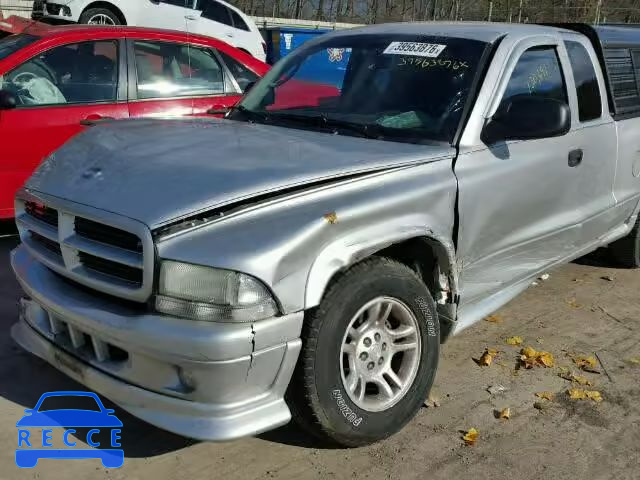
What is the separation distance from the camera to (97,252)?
2680mm

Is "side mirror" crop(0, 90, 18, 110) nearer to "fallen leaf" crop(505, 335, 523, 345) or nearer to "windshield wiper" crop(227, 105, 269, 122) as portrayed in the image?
"windshield wiper" crop(227, 105, 269, 122)

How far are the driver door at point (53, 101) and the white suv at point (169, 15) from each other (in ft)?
20.9

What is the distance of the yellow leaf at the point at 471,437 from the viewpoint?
319 cm

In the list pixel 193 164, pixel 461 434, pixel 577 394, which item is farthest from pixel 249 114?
pixel 577 394

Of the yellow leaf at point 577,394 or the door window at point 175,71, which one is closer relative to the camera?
the yellow leaf at point 577,394

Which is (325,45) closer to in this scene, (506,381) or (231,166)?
(231,166)

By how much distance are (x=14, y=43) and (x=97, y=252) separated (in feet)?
13.3

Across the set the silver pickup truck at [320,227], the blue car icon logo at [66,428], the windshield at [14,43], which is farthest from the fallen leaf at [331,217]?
the windshield at [14,43]

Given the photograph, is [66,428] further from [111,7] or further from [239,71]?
[111,7]

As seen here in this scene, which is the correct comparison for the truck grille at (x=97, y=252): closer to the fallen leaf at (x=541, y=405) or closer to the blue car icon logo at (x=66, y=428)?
the blue car icon logo at (x=66, y=428)

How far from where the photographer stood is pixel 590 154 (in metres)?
4.31

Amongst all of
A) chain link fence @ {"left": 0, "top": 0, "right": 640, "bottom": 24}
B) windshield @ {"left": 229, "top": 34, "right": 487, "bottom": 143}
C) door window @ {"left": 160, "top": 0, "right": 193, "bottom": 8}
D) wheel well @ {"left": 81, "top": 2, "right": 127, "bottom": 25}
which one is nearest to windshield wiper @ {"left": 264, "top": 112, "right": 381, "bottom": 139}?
windshield @ {"left": 229, "top": 34, "right": 487, "bottom": 143}

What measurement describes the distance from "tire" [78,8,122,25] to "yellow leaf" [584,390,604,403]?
11262mm

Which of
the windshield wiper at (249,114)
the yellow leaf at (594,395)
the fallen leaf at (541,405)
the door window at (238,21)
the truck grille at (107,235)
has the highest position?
the door window at (238,21)
